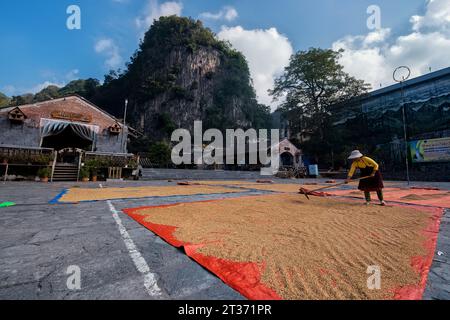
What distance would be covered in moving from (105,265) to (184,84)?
1615 inches

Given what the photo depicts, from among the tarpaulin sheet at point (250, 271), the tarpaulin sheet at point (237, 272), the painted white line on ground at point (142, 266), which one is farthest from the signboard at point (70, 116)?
the tarpaulin sheet at point (237, 272)

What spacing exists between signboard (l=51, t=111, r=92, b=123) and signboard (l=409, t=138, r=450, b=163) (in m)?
29.7

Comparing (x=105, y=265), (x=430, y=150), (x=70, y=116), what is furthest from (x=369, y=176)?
(x=70, y=116)

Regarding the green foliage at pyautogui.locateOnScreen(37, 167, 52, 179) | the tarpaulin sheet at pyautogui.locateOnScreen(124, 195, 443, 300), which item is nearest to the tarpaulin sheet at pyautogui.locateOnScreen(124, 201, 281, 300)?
the tarpaulin sheet at pyautogui.locateOnScreen(124, 195, 443, 300)

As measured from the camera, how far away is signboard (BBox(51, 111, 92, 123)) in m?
16.5

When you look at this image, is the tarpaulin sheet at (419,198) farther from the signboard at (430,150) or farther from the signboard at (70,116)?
the signboard at (70,116)

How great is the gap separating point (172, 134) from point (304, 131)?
2100cm

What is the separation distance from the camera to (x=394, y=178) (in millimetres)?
19484

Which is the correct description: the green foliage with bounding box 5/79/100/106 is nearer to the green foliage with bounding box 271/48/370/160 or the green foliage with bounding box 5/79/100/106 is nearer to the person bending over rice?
the green foliage with bounding box 271/48/370/160

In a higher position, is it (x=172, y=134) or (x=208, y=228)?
(x=172, y=134)

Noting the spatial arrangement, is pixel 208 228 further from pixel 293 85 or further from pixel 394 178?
pixel 293 85

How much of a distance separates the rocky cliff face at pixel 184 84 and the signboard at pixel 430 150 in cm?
2575

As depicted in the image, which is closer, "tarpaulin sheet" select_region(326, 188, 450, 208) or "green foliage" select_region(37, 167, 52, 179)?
"tarpaulin sheet" select_region(326, 188, 450, 208)

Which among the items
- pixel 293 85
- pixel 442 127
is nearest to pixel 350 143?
pixel 442 127
